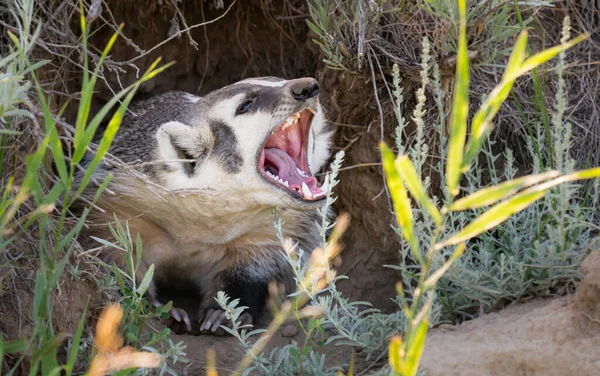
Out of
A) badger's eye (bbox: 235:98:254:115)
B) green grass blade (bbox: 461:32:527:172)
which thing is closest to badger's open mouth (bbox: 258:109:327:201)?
badger's eye (bbox: 235:98:254:115)

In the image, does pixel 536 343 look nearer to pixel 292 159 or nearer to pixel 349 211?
pixel 292 159

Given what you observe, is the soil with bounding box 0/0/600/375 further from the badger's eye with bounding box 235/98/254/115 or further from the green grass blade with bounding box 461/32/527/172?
the green grass blade with bounding box 461/32/527/172

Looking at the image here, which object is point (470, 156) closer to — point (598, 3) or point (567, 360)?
point (567, 360)

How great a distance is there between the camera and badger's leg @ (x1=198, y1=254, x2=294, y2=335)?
269 centimetres

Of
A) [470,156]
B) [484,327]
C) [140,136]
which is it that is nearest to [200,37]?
[140,136]

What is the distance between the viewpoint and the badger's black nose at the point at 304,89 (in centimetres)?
240

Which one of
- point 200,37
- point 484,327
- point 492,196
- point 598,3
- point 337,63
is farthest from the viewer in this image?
point 200,37

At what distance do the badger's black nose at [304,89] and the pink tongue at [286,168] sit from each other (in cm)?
23

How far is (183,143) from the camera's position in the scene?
8.25 feet

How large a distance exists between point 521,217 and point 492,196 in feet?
3.64

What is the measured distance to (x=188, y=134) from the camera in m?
2.51

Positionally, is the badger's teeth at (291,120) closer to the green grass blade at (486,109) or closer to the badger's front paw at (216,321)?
the badger's front paw at (216,321)

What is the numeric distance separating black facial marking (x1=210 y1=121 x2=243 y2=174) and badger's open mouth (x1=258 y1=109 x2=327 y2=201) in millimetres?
75

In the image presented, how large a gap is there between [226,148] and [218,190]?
13cm
